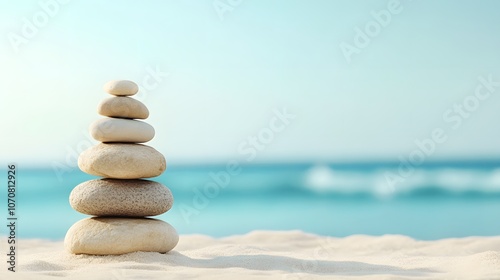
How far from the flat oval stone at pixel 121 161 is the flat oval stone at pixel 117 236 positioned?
55 cm

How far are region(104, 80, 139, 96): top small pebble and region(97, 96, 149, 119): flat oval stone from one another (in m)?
0.06

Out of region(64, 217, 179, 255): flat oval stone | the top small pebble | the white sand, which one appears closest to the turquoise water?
the white sand

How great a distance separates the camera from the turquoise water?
54.5ft

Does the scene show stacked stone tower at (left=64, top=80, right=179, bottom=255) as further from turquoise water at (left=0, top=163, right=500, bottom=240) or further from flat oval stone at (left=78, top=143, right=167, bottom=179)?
turquoise water at (left=0, top=163, right=500, bottom=240)

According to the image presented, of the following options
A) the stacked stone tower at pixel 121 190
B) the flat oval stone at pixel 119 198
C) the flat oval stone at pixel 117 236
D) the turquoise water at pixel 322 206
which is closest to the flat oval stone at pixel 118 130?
the stacked stone tower at pixel 121 190

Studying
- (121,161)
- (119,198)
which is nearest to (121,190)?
(119,198)

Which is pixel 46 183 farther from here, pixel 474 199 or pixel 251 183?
pixel 474 199

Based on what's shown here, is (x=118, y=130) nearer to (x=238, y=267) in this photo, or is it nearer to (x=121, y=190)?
(x=121, y=190)

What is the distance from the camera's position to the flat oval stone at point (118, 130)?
686 centimetres

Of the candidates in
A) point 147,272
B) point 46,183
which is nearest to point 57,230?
point 147,272

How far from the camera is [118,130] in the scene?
686 cm

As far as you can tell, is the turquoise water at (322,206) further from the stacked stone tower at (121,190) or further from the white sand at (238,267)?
the stacked stone tower at (121,190)

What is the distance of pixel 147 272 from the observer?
18.5 feet

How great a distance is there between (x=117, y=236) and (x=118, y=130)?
122 cm
